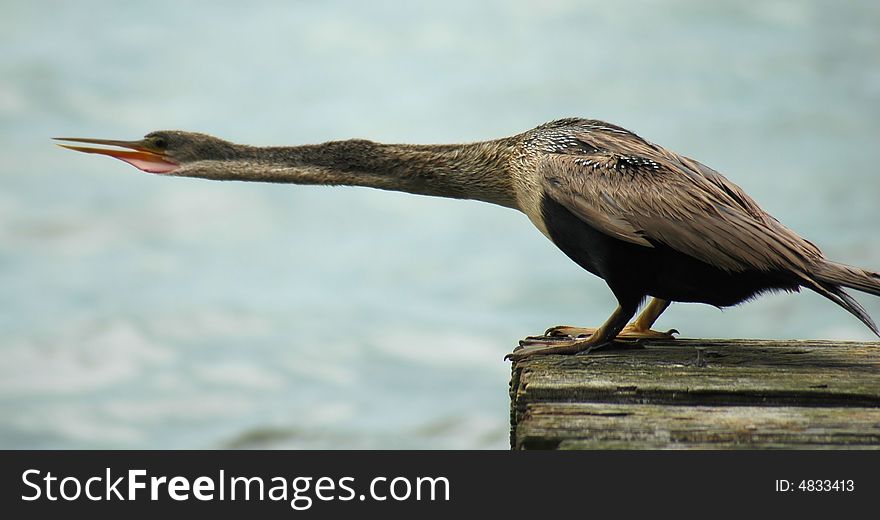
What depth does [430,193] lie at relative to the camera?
555 cm

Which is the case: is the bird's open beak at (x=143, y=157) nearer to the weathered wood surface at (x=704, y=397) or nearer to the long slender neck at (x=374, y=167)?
the long slender neck at (x=374, y=167)

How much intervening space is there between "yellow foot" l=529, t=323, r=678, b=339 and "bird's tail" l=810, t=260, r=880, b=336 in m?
0.80

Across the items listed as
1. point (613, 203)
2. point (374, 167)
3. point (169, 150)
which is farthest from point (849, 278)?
point (169, 150)

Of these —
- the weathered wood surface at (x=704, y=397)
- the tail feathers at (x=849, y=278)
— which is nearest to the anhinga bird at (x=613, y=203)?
the tail feathers at (x=849, y=278)

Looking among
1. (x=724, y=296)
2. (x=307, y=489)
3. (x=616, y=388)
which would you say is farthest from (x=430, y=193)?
(x=307, y=489)

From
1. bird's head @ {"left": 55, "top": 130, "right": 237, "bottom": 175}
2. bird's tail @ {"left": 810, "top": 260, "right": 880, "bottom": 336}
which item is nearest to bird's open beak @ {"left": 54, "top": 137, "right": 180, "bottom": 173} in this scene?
bird's head @ {"left": 55, "top": 130, "right": 237, "bottom": 175}

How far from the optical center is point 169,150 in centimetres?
573

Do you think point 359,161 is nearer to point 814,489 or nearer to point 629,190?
point 629,190

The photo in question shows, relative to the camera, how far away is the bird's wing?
452 centimetres

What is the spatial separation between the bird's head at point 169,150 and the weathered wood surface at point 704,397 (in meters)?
2.02

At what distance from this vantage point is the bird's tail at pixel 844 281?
4.48m

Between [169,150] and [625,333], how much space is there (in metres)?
2.40

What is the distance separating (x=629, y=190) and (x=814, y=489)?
1.72 metres

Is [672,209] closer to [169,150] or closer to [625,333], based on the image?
[625,333]
